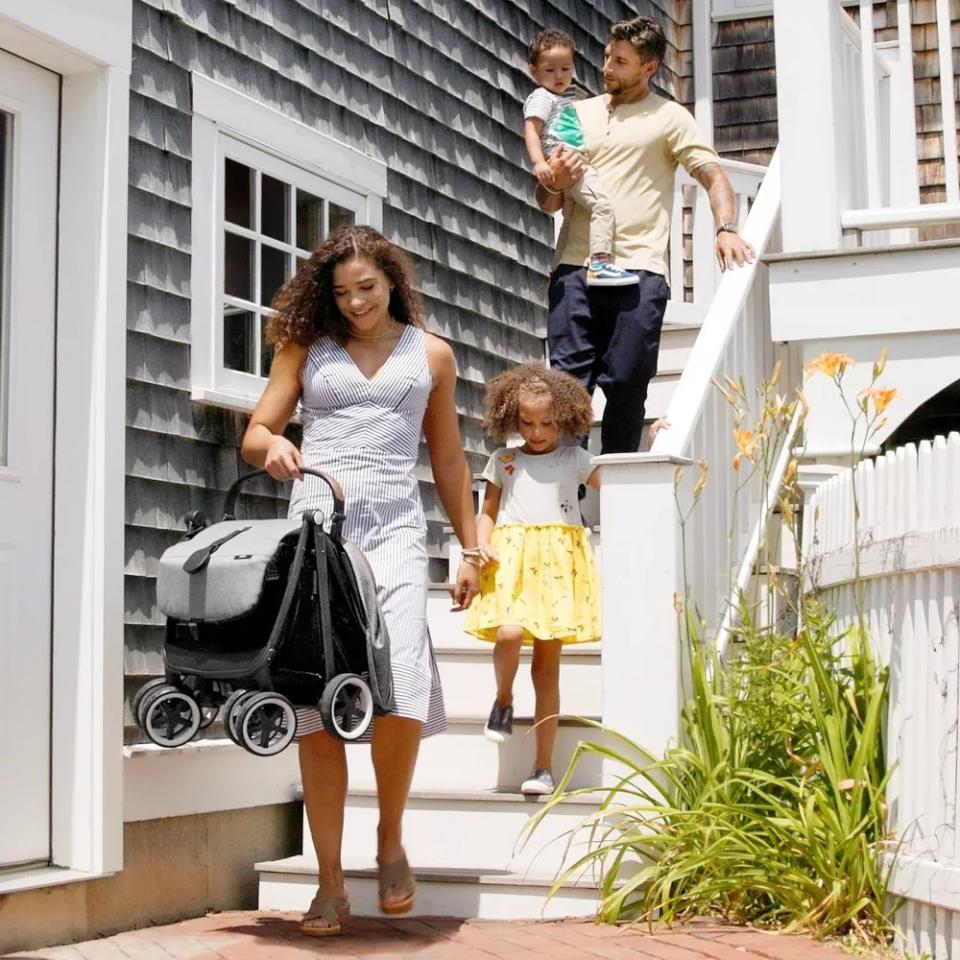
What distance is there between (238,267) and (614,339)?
1.25 m

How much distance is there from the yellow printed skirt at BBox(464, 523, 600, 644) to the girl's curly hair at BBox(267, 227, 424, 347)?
925 millimetres

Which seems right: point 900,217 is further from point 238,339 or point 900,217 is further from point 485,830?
point 485,830

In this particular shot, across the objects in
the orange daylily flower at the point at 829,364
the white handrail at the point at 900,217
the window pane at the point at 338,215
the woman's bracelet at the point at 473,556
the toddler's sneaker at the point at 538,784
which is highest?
the window pane at the point at 338,215

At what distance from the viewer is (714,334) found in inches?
189

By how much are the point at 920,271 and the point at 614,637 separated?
6.01 ft

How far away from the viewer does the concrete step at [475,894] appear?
411 cm

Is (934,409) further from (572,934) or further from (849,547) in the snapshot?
(572,934)

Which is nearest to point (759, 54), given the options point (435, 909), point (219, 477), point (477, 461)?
point (477, 461)

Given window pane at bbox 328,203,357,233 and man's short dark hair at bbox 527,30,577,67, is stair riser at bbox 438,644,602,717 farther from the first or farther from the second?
man's short dark hair at bbox 527,30,577,67

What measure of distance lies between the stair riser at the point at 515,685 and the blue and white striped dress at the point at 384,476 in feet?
3.44

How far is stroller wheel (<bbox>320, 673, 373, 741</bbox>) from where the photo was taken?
11.3 feet

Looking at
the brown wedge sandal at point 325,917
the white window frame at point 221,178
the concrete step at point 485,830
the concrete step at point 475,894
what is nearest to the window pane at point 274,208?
the white window frame at point 221,178

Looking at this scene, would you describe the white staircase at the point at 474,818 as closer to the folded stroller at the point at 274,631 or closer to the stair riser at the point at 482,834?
the stair riser at the point at 482,834

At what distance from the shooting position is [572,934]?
3.85 m
